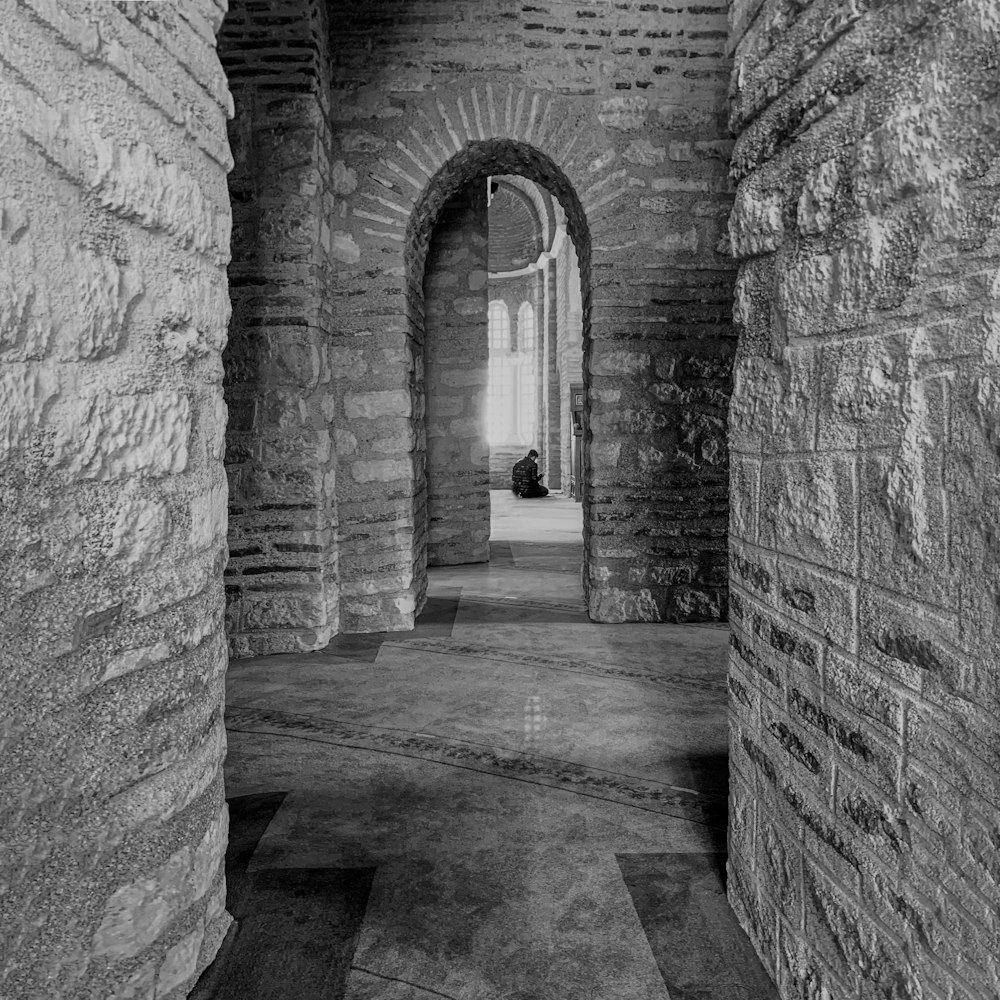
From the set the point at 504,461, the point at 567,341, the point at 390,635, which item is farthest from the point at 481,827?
the point at 504,461

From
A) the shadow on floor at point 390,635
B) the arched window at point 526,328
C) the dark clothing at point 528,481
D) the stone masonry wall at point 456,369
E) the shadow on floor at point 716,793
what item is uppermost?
the arched window at point 526,328

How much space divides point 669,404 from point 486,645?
6.07 feet

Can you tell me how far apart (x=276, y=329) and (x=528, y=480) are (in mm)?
10173

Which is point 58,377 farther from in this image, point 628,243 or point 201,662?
point 628,243

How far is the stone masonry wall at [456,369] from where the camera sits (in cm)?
657

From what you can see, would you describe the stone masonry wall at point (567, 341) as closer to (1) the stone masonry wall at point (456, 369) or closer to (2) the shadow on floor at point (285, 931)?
(1) the stone masonry wall at point (456, 369)

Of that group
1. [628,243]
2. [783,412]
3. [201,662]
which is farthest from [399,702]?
[628,243]

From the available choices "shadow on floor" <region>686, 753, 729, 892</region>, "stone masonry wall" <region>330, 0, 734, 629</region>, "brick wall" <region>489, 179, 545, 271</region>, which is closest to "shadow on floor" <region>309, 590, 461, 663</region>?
"stone masonry wall" <region>330, 0, 734, 629</region>

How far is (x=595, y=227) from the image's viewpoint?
15.7 feet

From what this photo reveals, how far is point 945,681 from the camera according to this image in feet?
3.47

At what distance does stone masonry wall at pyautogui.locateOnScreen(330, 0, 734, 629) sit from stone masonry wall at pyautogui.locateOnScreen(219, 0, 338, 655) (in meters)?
0.35

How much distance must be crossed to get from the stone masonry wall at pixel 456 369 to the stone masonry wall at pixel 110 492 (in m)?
5.01

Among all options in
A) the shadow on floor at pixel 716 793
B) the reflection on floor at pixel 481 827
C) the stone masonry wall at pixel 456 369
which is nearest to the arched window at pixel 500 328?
the stone masonry wall at pixel 456 369

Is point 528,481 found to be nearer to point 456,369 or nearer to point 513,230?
point 513,230
